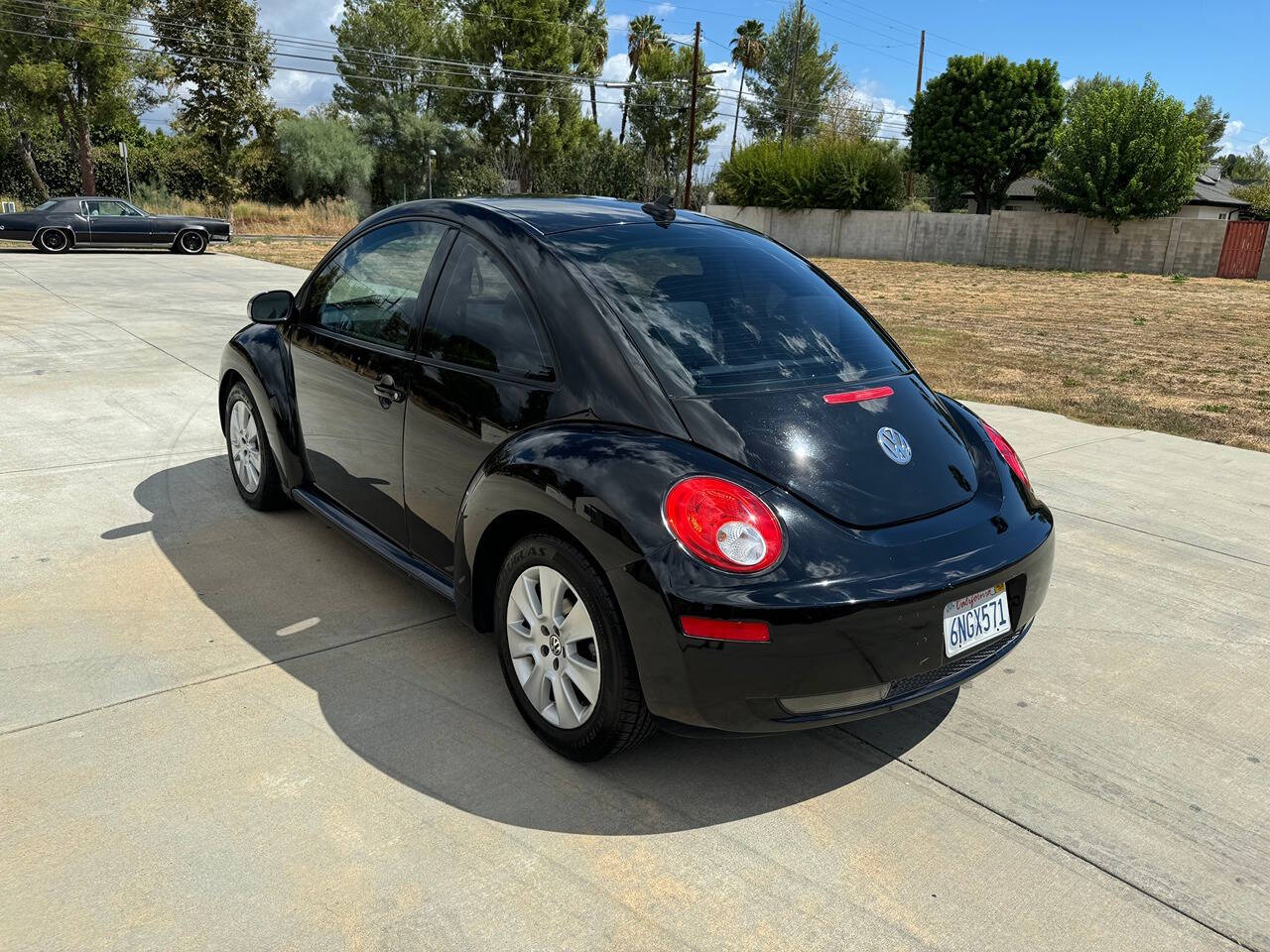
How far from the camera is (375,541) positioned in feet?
12.2

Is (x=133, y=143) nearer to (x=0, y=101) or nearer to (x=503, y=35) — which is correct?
(x=0, y=101)

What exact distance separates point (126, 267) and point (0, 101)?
22087 mm

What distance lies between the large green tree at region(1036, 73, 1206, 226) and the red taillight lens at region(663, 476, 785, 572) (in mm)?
35831

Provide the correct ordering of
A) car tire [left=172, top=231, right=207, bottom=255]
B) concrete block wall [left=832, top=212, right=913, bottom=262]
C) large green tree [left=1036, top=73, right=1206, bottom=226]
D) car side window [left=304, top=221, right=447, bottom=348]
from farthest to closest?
concrete block wall [left=832, top=212, right=913, bottom=262], large green tree [left=1036, top=73, right=1206, bottom=226], car tire [left=172, top=231, right=207, bottom=255], car side window [left=304, top=221, right=447, bottom=348]

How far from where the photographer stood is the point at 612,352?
2842 mm

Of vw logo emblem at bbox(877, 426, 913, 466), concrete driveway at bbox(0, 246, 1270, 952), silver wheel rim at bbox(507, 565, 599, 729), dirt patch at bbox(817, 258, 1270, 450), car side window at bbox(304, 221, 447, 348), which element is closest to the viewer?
concrete driveway at bbox(0, 246, 1270, 952)

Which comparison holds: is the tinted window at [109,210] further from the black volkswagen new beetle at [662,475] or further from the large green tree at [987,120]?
the large green tree at [987,120]

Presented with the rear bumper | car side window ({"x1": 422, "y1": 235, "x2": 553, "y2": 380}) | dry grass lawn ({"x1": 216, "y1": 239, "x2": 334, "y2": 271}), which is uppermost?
car side window ({"x1": 422, "y1": 235, "x2": 553, "y2": 380})

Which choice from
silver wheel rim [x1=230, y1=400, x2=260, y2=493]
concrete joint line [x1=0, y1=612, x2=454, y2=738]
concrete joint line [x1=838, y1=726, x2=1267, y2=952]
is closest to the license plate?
concrete joint line [x1=838, y1=726, x2=1267, y2=952]

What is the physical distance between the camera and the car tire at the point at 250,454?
4594 mm

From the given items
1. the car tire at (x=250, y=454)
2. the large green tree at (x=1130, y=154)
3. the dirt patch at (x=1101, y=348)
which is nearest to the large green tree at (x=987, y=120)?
the large green tree at (x=1130, y=154)

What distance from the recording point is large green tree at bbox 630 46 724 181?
194 feet

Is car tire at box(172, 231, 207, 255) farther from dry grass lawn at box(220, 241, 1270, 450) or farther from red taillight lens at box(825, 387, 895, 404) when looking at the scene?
red taillight lens at box(825, 387, 895, 404)

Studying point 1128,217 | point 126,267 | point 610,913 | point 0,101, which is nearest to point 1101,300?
point 1128,217
